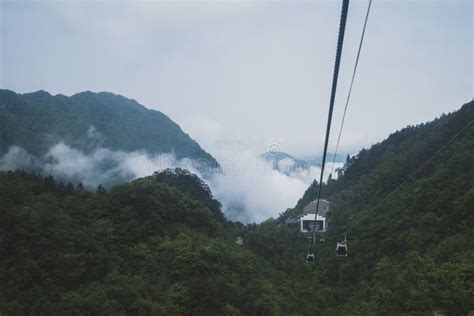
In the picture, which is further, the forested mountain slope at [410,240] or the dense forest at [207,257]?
the forested mountain slope at [410,240]

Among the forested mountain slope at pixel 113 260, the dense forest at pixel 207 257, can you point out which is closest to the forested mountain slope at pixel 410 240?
the dense forest at pixel 207 257

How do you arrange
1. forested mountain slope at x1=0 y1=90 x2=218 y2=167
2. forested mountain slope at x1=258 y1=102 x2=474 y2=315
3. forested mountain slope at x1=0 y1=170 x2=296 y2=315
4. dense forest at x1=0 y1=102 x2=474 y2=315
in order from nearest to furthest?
forested mountain slope at x1=0 y1=170 x2=296 y2=315 → dense forest at x1=0 y1=102 x2=474 y2=315 → forested mountain slope at x1=258 y1=102 x2=474 y2=315 → forested mountain slope at x1=0 y1=90 x2=218 y2=167

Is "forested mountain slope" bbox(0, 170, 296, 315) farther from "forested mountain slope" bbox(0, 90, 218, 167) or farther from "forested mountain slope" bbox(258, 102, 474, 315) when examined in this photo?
"forested mountain slope" bbox(0, 90, 218, 167)

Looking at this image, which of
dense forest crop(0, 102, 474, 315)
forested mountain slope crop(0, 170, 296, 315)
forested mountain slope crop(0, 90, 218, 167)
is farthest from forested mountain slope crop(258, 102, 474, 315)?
forested mountain slope crop(0, 90, 218, 167)

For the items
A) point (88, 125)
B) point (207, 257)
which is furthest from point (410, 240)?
point (88, 125)

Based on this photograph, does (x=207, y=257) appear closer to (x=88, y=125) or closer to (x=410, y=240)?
(x=410, y=240)

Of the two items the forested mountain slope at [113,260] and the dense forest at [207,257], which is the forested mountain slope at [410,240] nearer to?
the dense forest at [207,257]

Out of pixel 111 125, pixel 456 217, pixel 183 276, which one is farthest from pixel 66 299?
pixel 111 125
